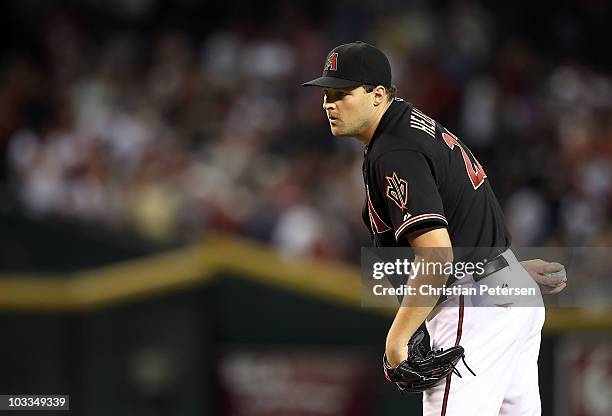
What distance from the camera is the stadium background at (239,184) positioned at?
293 inches

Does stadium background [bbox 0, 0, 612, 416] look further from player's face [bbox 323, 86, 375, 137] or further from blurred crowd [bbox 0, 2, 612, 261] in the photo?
player's face [bbox 323, 86, 375, 137]

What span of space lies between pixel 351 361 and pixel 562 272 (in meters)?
3.14

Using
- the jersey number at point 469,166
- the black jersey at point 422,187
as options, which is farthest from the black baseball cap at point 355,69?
the jersey number at point 469,166

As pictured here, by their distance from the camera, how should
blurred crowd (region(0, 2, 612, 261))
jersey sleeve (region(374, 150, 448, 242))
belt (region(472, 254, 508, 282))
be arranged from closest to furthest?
jersey sleeve (region(374, 150, 448, 242))
belt (region(472, 254, 508, 282))
blurred crowd (region(0, 2, 612, 261))

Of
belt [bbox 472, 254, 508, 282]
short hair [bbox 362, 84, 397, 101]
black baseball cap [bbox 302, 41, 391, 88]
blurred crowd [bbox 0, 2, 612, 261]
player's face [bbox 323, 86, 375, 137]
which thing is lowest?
belt [bbox 472, 254, 508, 282]

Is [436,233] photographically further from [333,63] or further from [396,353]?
[333,63]

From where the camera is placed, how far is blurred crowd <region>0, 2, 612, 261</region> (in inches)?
355

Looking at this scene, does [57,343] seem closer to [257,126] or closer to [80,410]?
[80,410]

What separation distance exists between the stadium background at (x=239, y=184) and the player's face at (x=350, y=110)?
349cm

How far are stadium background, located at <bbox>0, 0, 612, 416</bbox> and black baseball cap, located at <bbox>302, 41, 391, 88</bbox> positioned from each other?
11.6 feet

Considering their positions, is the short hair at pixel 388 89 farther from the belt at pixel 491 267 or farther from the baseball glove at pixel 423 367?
the baseball glove at pixel 423 367

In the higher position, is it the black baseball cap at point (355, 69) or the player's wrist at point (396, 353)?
the black baseball cap at point (355, 69)

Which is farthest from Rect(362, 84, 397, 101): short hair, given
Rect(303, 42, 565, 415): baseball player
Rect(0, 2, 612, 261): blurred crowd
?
Rect(0, 2, 612, 261): blurred crowd

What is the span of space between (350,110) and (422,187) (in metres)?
A: 0.40
